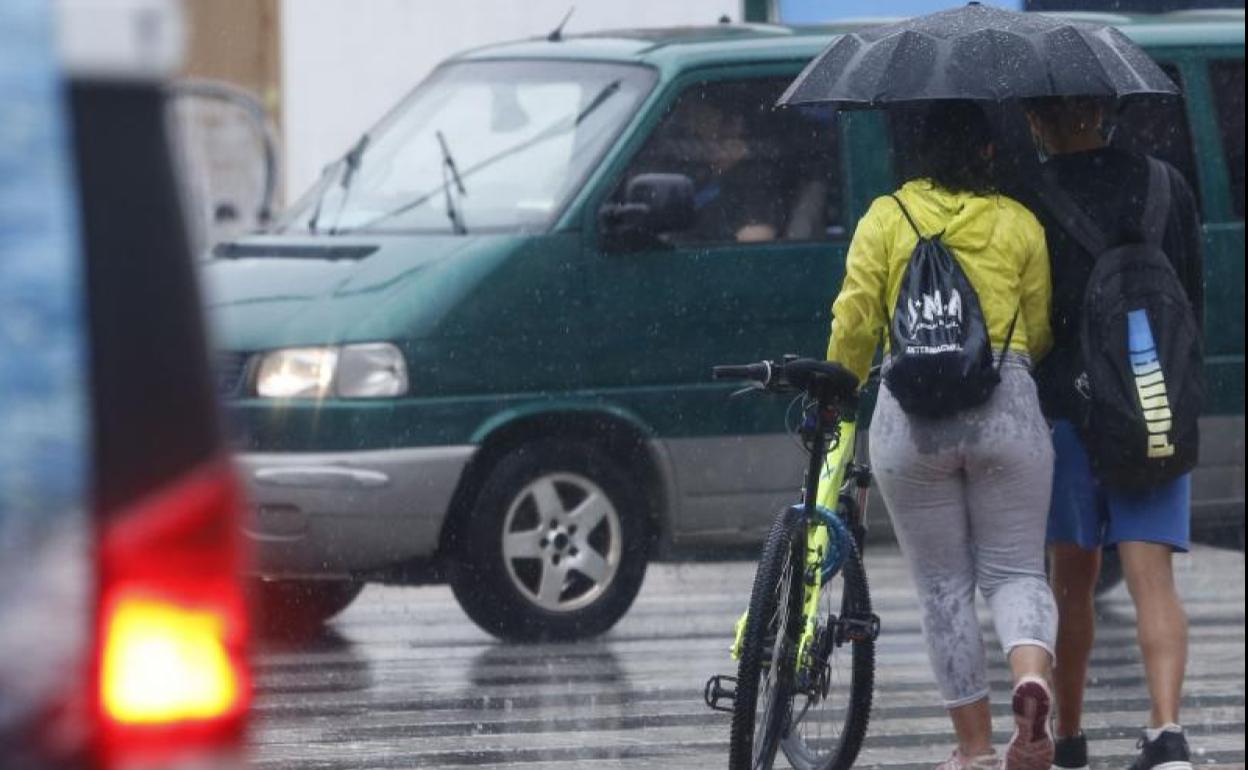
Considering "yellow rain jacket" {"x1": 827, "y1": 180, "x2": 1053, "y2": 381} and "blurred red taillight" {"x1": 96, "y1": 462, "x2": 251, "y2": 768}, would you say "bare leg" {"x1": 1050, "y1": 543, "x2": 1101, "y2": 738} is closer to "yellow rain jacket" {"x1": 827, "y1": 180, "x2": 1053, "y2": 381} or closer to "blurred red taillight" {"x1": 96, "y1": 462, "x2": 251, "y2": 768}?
"yellow rain jacket" {"x1": 827, "y1": 180, "x2": 1053, "y2": 381}

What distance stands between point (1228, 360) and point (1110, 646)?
1184mm

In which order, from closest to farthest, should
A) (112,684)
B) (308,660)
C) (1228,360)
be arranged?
(112,684)
(308,660)
(1228,360)

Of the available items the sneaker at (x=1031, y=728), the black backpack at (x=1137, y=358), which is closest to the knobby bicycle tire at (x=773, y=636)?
the sneaker at (x=1031, y=728)

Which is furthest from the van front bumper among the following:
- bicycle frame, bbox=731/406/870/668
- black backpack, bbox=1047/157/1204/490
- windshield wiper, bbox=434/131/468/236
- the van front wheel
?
black backpack, bbox=1047/157/1204/490

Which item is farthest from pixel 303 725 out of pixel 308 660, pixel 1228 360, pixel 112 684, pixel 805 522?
pixel 112 684

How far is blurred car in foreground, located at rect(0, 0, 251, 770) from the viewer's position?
2.68 m

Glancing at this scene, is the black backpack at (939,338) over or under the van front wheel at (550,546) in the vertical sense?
over

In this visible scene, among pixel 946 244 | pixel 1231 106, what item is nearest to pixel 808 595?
pixel 946 244

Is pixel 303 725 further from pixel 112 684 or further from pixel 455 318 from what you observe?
pixel 112 684

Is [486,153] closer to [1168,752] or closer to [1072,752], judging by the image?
[1072,752]

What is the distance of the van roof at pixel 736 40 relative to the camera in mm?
10367

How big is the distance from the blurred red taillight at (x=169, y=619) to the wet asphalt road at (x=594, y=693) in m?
4.77

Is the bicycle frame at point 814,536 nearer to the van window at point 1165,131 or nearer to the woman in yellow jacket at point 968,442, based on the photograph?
the woman in yellow jacket at point 968,442

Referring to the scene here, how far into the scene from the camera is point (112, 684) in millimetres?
2740
